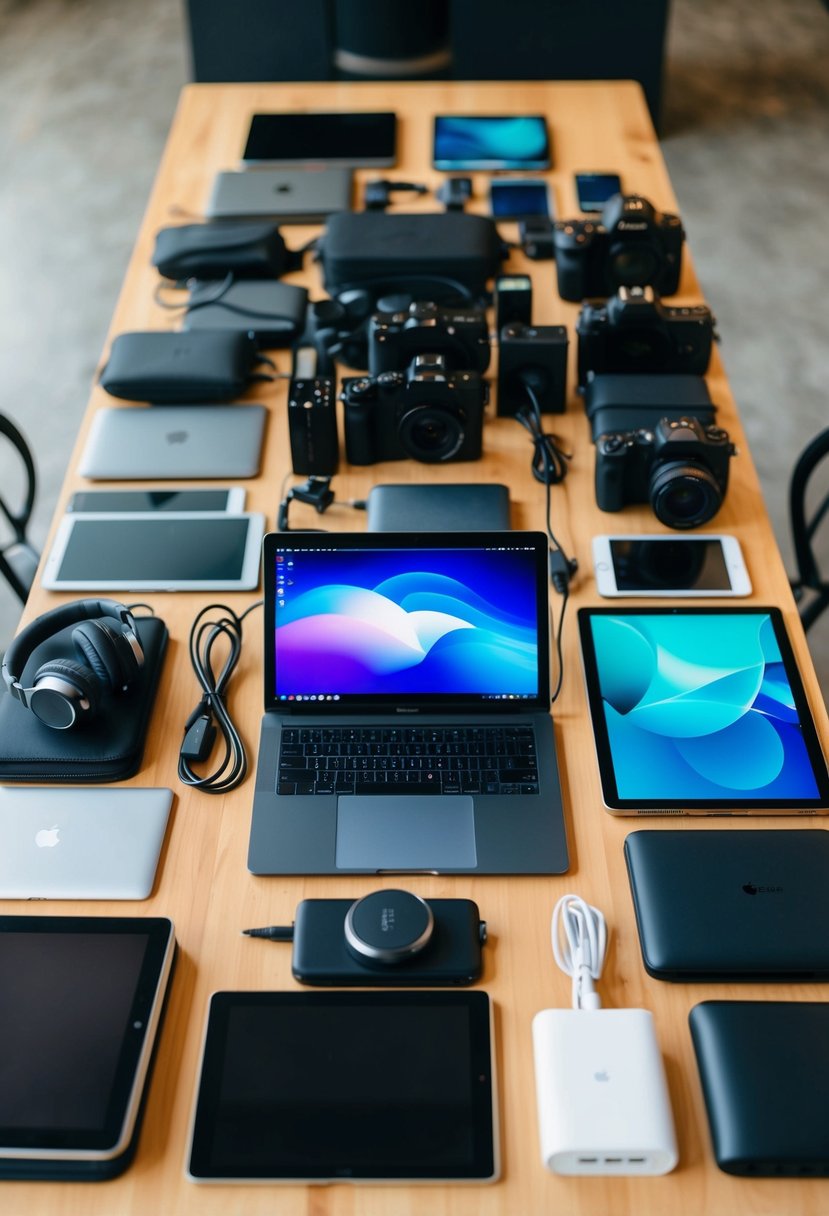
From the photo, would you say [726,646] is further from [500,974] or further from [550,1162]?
[550,1162]

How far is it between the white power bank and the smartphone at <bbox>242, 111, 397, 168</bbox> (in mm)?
2033

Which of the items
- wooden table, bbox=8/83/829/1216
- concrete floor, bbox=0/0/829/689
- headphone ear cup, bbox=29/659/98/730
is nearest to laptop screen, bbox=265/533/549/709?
wooden table, bbox=8/83/829/1216

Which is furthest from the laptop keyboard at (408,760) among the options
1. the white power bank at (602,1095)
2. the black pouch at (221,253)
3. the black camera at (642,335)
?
the black pouch at (221,253)

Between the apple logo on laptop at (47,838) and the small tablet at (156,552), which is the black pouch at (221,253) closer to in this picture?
the small tablet at (156,552)

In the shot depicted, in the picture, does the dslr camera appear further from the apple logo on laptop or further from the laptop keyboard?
the apple logo on laptop

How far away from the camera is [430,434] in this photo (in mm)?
1781

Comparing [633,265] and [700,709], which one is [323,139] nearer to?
[633,265]

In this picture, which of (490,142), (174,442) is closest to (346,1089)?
(174,442)

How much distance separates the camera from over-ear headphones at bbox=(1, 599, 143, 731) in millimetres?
1366

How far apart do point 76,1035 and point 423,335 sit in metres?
1.15

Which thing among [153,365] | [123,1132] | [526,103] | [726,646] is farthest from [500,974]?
[526,103]

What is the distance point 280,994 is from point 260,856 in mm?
190

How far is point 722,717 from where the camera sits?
56.0 inches

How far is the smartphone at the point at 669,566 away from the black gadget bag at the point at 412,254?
26.2 inches
